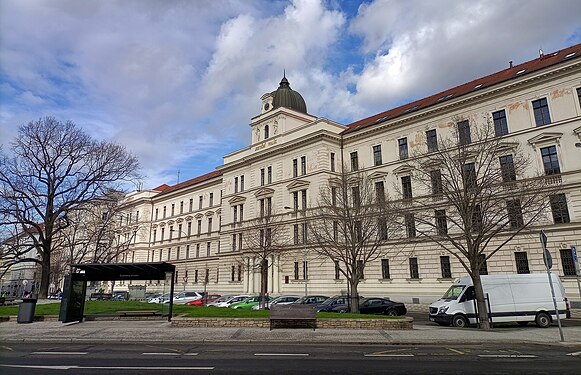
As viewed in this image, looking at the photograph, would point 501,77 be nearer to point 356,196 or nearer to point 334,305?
point 356,196

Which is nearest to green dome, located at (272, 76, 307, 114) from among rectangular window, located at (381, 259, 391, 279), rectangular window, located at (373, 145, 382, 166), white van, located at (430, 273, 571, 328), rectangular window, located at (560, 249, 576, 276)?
rectangular window, located at (373, 145, 382, 166)

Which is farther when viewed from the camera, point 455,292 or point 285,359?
point 455,292

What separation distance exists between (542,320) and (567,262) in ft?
37.2

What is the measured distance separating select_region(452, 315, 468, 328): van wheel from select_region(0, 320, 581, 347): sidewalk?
4.45m

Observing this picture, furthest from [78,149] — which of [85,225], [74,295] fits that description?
[74,295]

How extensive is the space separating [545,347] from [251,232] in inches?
1561

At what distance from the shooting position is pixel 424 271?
37.2 m

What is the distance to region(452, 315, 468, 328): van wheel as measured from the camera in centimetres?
2128

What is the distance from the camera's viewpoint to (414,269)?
3809 centimetres

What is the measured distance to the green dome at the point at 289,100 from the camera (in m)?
55.9

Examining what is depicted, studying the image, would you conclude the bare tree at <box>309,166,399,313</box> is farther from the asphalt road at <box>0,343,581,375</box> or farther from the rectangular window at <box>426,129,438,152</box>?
the asphalt road at <box>0,343,581,375</box>

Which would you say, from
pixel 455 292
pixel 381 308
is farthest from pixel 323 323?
pixel 381 308

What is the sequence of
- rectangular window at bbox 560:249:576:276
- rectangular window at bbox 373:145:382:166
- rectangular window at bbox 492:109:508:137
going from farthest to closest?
rectangular window at bbox 373:145:382:166 → rectangular window at bbox 492:109:508:137 → rectangular window at bbox 560:249:576:276

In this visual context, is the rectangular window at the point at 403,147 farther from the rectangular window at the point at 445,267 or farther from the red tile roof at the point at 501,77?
the rectangular window at the point at 445,267
